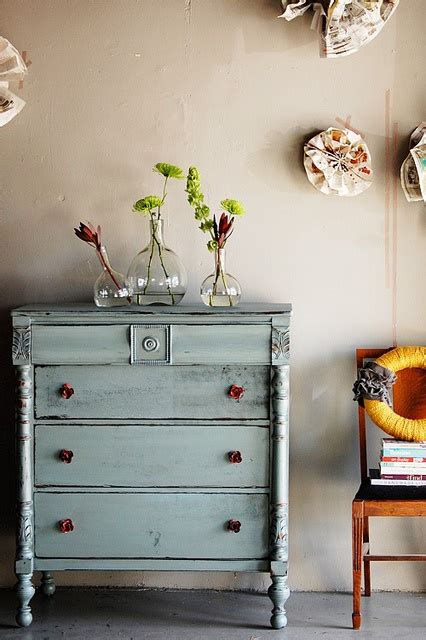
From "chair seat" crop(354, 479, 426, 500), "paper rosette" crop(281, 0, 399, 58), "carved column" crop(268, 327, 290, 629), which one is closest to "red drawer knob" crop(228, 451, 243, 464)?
"carved column" crop(268, 327, 290, 629)

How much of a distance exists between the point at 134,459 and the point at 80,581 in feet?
2.51

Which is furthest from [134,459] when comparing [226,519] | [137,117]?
[137,117]

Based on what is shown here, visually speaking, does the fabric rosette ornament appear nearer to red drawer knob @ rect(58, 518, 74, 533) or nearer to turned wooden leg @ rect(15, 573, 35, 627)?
red drawer knob @ rect(58, 518, 74, 533)

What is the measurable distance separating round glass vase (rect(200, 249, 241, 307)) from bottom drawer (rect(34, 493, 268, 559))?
685mm

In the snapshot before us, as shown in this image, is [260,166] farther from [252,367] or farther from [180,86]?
[252,367]

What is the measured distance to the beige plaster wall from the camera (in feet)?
11.5

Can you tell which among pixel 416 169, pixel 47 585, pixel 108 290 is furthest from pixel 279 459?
pixel 416 169

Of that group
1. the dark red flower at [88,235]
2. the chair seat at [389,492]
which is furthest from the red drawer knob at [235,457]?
the dark red flower at [88,235]

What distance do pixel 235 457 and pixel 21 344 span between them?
0.84 m

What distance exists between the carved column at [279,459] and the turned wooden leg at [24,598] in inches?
34.0

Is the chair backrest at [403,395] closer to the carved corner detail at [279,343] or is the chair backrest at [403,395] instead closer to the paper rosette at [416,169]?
the carved corner detail at [279,343]

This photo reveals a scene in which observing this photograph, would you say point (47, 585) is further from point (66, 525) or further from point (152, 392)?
point (152, 392)

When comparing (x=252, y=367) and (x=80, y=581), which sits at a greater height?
(x=252, y=367)

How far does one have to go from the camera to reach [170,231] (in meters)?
3.58
